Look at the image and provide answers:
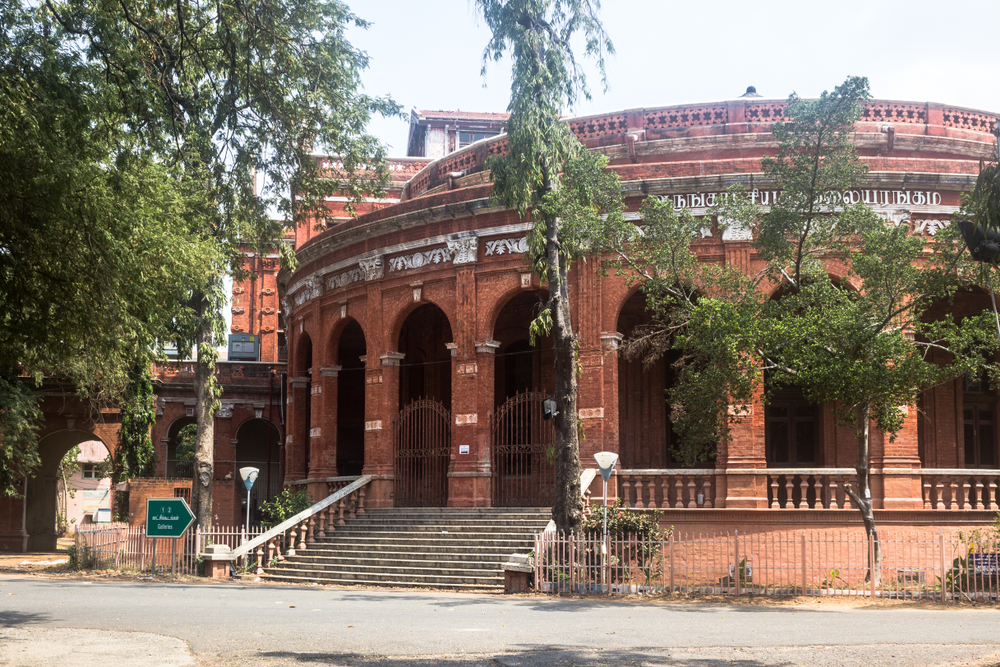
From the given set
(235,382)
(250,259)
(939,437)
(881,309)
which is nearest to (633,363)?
(939,437)

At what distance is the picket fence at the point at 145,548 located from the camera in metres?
19.5

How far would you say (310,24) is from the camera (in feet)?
36.8

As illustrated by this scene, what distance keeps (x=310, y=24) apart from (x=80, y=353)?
4.62m

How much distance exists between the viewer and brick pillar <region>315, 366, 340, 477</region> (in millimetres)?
23750

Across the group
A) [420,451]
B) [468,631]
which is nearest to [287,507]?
[420,451]

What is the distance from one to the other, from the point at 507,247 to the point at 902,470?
8.91m

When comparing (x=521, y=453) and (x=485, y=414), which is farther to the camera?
(x=485, y=414)

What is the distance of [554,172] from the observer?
1669cm

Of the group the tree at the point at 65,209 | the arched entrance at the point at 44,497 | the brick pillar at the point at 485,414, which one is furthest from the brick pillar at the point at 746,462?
the arched entrance at the point at 44,497

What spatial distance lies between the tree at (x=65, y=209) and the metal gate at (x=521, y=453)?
1055cm

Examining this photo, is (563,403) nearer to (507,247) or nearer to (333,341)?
(507,247)

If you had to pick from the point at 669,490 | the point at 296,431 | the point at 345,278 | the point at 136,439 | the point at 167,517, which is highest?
the point at 345,278

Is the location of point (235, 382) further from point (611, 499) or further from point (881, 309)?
point (881, 309)

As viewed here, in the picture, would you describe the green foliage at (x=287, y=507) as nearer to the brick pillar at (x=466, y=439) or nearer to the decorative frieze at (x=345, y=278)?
the brick pillar at (x=466, y=439)
